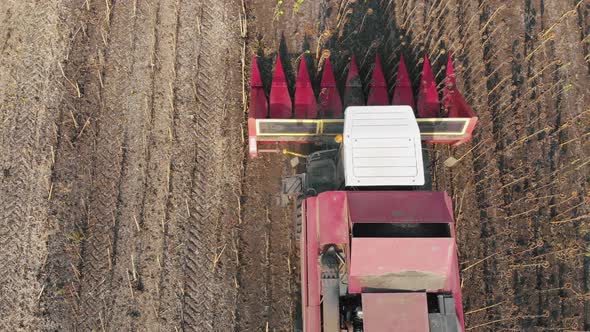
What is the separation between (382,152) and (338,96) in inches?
103

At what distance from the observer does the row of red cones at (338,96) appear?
10.4 m

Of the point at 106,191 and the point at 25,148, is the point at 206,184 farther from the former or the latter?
the point at 25,148

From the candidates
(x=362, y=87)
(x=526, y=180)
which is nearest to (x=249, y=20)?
(x=362, y=87)

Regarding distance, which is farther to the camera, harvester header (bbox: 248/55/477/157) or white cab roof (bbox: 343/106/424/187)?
harvester header (bbox: 248/55/477/157)

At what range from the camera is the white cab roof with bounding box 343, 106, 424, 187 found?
8180 mm

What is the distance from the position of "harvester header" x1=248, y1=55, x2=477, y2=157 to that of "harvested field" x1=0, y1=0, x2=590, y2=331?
64cm

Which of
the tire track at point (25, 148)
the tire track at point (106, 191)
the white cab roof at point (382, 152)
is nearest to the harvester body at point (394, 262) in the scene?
the white cab roof at point (382, 152)

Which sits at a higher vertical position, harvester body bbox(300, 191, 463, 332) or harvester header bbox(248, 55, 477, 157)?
harvester header bbox(248, 55, 477, 157)

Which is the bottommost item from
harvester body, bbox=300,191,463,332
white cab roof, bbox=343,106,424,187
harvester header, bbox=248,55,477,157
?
harvester body, bbox=300,191,463,332

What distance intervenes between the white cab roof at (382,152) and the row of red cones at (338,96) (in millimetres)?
1893

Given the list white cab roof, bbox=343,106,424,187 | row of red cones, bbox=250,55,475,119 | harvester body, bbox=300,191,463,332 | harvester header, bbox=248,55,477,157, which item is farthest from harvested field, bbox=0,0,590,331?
white cab roof, bbox=343,106,424,187

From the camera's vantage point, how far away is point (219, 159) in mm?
10578

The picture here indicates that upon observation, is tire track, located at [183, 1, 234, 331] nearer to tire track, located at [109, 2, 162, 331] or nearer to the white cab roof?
tire track, located at [109, 2, 162, 331]

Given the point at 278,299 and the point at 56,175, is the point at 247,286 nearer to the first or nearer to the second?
the point at 278,299
